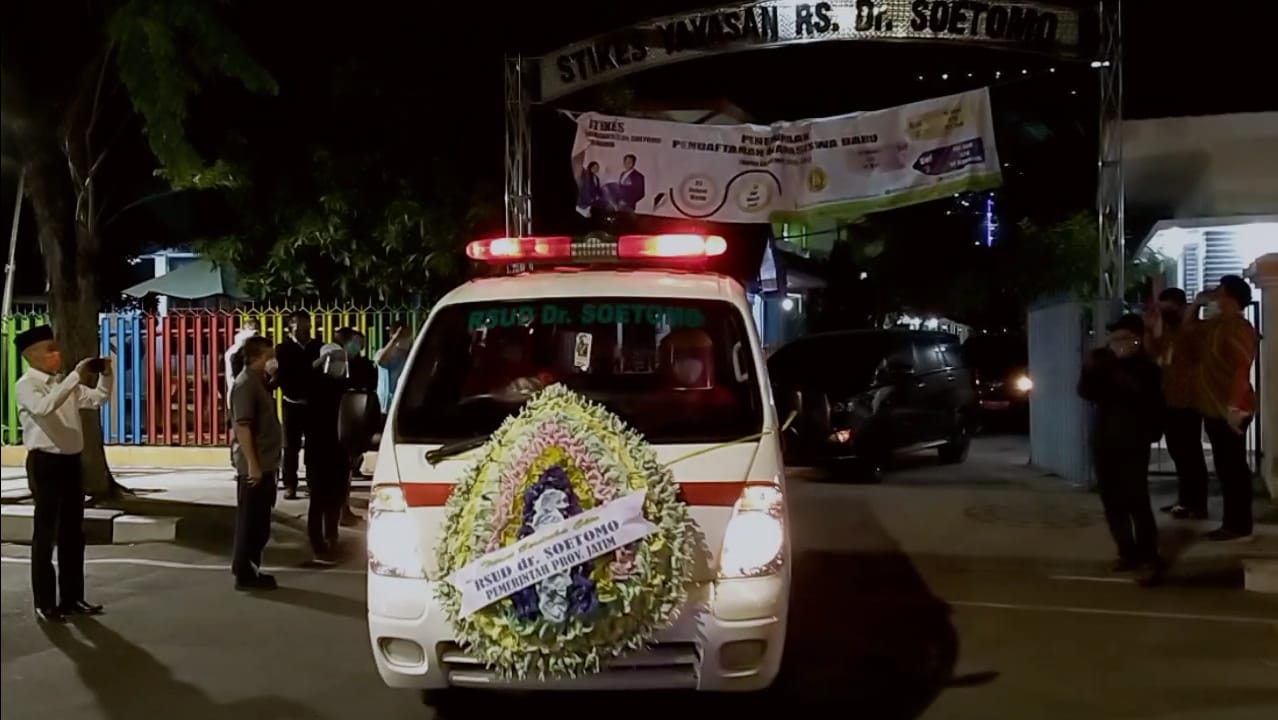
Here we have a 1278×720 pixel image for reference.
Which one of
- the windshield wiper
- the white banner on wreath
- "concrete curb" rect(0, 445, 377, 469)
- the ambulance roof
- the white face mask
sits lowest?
"concrete curb" rect(0, 445, 377, 469)

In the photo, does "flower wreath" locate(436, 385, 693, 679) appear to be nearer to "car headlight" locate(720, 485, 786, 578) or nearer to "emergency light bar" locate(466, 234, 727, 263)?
"car headlight" locate(720, 485, 786, 578)

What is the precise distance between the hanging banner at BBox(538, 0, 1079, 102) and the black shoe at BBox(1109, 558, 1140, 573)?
500 centimetres

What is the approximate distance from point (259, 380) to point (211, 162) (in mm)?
7367

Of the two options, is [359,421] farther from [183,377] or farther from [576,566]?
[183,377]

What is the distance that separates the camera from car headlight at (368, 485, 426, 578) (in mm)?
5277

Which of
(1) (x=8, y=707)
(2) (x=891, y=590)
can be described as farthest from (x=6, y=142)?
(2) (x=891, y=590)

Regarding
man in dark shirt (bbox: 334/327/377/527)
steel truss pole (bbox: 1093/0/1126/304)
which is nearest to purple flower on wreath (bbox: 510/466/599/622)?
man in dark shirt (bbox: 334/327/377/527)

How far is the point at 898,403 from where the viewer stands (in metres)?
13.6

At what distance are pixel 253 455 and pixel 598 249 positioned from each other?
2.92 meters

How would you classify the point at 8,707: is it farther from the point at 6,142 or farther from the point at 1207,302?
the point at 1207,302

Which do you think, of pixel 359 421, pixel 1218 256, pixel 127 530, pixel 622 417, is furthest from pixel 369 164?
pixel 1218 256

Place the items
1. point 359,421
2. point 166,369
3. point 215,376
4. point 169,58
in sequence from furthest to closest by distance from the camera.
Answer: point 166,369, point 215,376, point 169,58, point 359,421

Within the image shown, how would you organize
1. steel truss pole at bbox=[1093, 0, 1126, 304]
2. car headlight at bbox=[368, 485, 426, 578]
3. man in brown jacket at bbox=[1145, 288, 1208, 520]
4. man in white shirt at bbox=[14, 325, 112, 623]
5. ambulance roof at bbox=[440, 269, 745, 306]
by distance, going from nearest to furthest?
car headlight at bbox=[368, 485, 426, 578], ambulance roof at bbox=[440, 269, 745, 306], man in white shirt at bbox=[14, 325, 112, 623], man in brown jacket at bbox=[1145, 288, 1208, 520], steel truss pole at bbox=[1093, 0, 1126, 304]

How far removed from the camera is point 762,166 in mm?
12664
